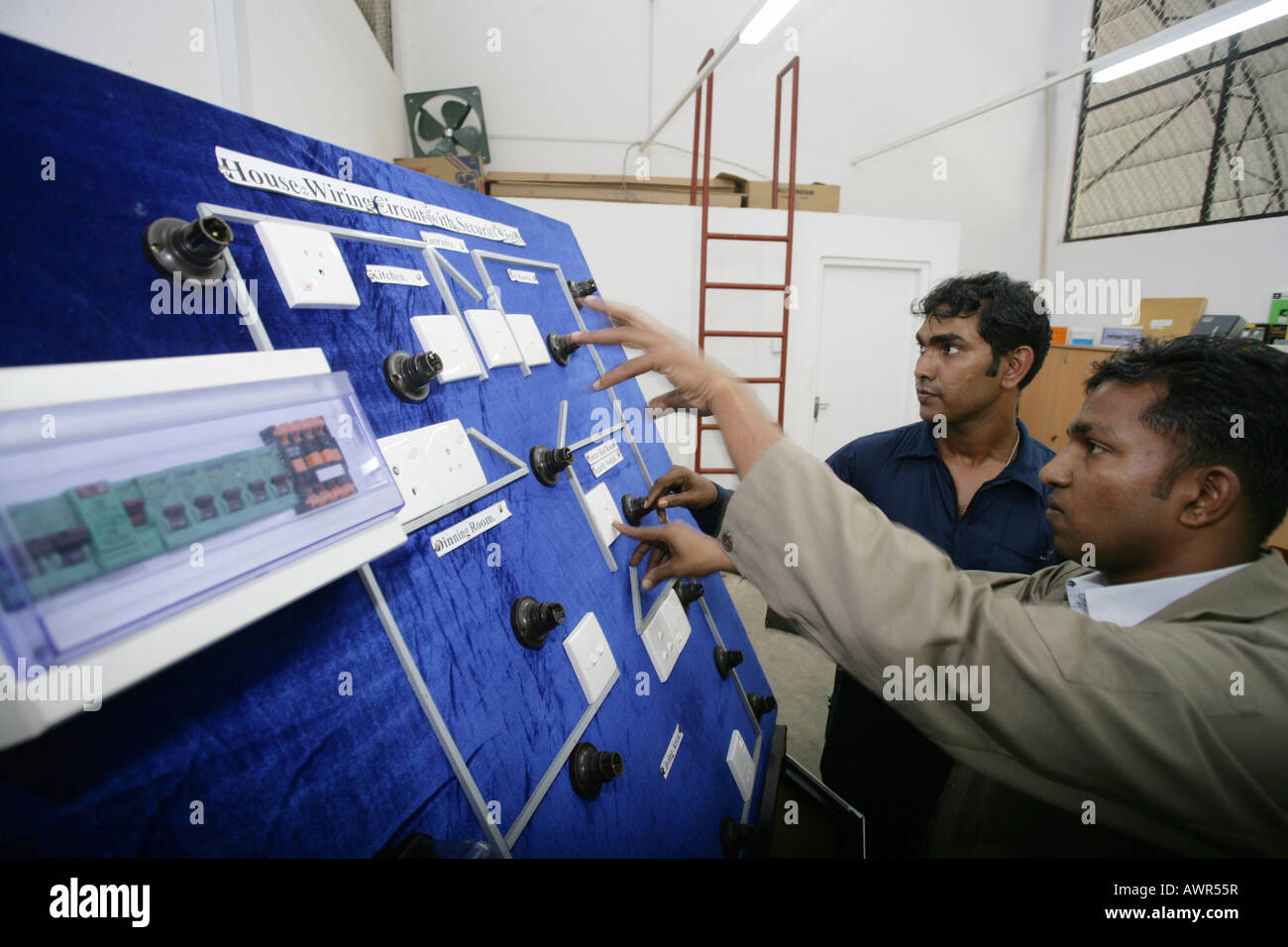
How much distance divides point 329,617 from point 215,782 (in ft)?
0.52

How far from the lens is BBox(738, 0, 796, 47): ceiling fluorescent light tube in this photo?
2574mm

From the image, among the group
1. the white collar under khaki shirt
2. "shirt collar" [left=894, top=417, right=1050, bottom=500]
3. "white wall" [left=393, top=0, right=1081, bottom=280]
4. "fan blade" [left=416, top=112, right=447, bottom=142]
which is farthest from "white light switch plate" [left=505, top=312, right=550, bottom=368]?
"white wall" [left=393, top=0, right=1081, bottom=280]

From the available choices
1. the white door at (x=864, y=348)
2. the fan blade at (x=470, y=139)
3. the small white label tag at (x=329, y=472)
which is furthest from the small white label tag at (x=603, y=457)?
the fan blade at (x=470, y=139)

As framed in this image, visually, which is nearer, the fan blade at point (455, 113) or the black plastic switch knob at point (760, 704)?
the black plastic switch knob at point (760, 704)

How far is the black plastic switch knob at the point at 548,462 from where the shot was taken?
99 cm

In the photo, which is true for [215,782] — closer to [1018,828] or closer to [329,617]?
[329,617]

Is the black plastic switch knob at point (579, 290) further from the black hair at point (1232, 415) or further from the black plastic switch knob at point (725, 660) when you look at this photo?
the black hair at point (1232, 415)

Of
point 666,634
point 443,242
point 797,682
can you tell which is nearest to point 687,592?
point 666,634

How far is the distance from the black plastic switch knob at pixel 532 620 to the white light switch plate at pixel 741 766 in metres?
0.68

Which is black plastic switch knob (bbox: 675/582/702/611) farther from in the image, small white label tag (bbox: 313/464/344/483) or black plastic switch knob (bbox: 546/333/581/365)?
small white label tag (bbox: 313/464/344/483)

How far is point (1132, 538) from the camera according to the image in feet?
2.68

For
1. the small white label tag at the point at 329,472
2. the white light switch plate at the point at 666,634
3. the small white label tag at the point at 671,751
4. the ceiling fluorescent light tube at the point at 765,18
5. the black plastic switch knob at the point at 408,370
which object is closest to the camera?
the small white label tag at the point at 329,472

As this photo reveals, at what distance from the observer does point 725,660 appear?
4.46ft

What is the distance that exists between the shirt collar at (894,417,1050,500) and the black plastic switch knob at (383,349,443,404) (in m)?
1.33
